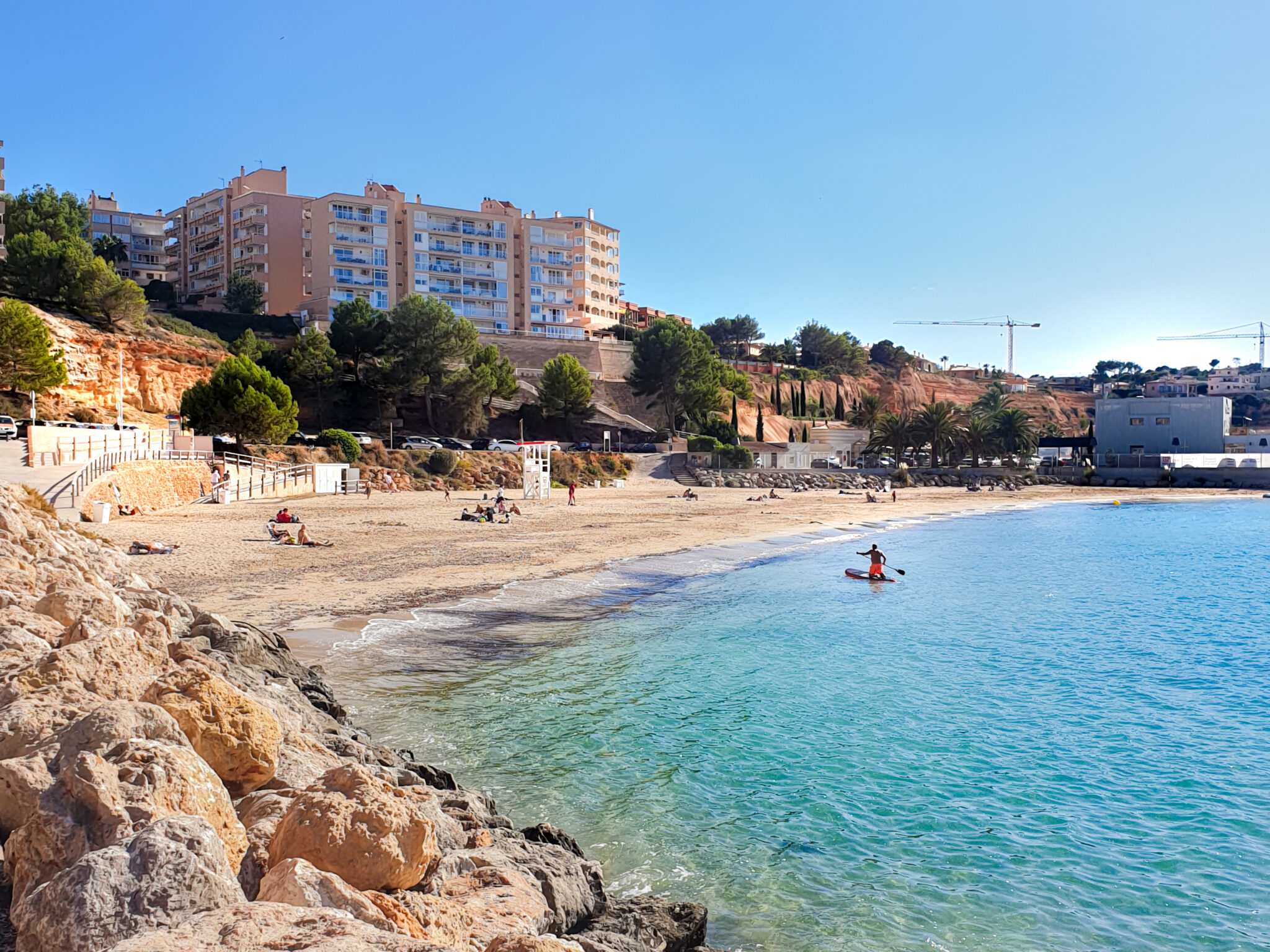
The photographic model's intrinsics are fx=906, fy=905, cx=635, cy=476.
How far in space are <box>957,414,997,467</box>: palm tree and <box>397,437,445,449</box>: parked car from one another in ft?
152

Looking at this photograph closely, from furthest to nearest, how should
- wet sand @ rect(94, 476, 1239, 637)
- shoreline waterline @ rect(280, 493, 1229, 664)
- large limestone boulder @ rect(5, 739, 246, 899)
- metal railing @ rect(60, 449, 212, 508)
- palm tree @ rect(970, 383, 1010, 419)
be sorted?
palm tree @ rect(970, 383, 1010, 419), metal railing @ rect(60, 449, 212, 508), wet sand @ rect(94, 476, 1239, 637), shoreline waterline @ rect(280, 493, 1229, 664), large limestone boulder @ rect(5, 739, 246, 899)

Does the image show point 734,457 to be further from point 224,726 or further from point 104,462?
point 224,726

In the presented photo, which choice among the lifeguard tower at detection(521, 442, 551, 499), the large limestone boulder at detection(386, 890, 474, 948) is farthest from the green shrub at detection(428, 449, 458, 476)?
the large limestone boulder at detection(386, 890, 474, 948)

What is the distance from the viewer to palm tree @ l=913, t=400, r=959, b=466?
76.4 meters

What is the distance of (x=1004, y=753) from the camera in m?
10.8

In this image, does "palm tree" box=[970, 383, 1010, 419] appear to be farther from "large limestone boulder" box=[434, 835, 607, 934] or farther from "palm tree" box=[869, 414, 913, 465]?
"large limestone boulder" box=[434, 835, 607, 934]

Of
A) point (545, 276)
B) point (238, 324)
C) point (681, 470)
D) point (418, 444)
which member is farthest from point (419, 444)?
point (545, 276)

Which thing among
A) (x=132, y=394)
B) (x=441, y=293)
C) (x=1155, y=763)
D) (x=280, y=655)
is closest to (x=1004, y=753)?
(x=1155, y=763)

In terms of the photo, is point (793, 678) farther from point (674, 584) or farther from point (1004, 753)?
point (674, 584)

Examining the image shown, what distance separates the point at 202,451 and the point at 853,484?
45426 millimetres

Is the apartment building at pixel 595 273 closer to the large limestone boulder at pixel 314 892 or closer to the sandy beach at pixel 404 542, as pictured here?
the sandy beach at pixel 404 542

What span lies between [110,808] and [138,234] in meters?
121

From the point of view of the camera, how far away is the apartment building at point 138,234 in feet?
342

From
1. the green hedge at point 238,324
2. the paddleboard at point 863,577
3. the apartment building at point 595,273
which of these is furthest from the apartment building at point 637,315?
the paddleboard at point 863,577
